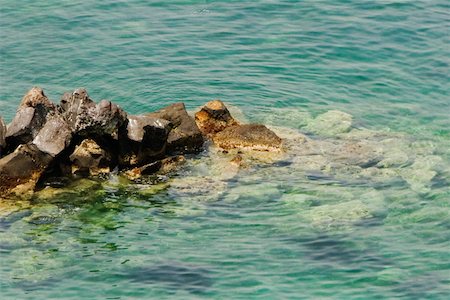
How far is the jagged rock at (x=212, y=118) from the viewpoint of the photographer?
23.4 meters

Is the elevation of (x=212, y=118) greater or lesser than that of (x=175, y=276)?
greater

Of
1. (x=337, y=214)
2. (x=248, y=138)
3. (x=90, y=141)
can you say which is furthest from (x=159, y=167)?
(x=337, y=214)

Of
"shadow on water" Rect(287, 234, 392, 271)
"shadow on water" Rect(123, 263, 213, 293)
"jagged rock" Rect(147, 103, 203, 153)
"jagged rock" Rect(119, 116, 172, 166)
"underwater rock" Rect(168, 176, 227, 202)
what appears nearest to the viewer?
"shadow on water" Rect(123, 263, 213, 293)

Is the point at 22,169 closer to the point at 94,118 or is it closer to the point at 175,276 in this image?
the point at 94,118

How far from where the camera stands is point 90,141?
71.7 feet

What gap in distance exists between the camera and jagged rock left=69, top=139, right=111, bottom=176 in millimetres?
21406

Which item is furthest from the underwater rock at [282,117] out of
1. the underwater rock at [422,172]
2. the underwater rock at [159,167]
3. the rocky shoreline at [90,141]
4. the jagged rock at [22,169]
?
the jagged rock at [22,169]

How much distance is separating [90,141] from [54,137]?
1.38 metres

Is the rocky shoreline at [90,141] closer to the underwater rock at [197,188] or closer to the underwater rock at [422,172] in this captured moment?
the underwater rock at [197,188]

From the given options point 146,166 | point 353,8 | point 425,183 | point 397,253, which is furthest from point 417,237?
point 353,8

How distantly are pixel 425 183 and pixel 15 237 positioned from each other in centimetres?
1018

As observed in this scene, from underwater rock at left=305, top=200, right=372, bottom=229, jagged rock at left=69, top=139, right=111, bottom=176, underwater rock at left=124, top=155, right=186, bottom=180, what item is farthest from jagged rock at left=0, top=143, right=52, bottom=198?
underwater rock at left=305, top=200, right=372, bottom=229

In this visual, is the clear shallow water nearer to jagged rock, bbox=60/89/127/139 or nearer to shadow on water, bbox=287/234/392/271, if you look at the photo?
shadow on water, bbox=287/234/392/271

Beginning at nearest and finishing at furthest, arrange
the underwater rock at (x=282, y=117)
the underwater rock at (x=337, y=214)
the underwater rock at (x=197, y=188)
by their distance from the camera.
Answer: the underwater rock at (x=337, y=214)
the underwater rock at (x=197, y=188)
the underwater rock at (x=282, y=117)
